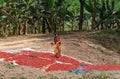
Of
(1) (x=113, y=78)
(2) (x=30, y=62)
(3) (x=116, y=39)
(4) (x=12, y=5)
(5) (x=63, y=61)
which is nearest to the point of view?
(1) (x=113, y=78)

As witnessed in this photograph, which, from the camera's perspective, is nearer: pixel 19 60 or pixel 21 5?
pixel 19 60

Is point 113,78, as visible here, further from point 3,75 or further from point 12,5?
point 12,5

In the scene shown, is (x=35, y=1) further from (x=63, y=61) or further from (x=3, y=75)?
(x=3, y=75)

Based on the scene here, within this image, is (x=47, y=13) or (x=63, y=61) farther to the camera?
(x=47, y=13)

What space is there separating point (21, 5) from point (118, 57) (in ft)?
69.3

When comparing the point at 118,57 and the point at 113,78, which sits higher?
the point at 113,78

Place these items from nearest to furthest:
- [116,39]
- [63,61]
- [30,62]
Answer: [30,62], [63,61], [116,39]

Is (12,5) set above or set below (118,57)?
above

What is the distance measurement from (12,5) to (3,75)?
2938 cm

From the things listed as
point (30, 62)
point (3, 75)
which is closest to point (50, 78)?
point (3, 75)

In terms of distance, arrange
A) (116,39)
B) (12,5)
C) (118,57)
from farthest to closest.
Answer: (12,5) < (116,39) < (118,57)

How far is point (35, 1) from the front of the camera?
1848 inches

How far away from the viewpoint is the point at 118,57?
28094mm

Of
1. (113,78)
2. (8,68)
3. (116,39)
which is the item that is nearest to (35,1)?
(116,39)
